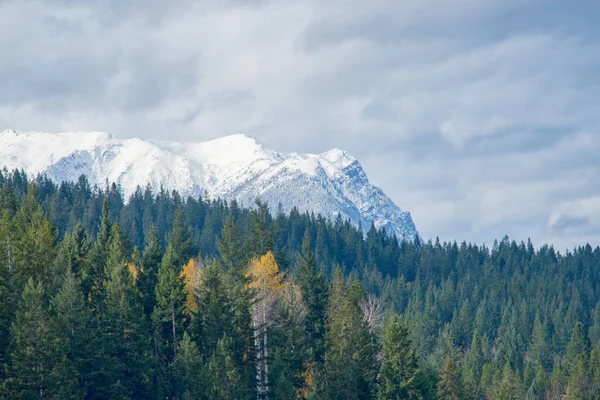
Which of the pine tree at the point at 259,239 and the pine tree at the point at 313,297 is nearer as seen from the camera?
the pine tree at the point at 313,297

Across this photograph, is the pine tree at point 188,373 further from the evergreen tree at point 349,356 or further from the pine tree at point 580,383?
the pine tree at point 580,383

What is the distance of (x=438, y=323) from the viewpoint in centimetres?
17312

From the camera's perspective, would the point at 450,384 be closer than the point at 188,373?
No

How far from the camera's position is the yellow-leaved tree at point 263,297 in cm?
7906

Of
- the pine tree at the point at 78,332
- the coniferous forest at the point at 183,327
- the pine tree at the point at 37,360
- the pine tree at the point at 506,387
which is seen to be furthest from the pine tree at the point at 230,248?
the pine tree at the point at 37,360

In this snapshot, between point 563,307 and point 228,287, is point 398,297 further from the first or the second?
point 228,287

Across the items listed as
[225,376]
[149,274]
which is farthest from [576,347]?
[149,274]

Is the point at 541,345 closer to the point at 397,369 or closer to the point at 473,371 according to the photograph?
the point at 473,371

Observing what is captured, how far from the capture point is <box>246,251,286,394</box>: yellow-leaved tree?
3113 inches

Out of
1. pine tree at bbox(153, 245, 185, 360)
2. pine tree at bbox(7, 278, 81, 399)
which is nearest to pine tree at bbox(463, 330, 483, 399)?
pine tree at bbox(153, 245, 185, 360)

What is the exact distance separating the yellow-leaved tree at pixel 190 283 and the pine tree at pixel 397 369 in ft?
61.9

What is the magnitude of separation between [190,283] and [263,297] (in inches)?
367

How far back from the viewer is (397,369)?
80812mm

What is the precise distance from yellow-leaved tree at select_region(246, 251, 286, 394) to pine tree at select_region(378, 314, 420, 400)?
37.3ft
